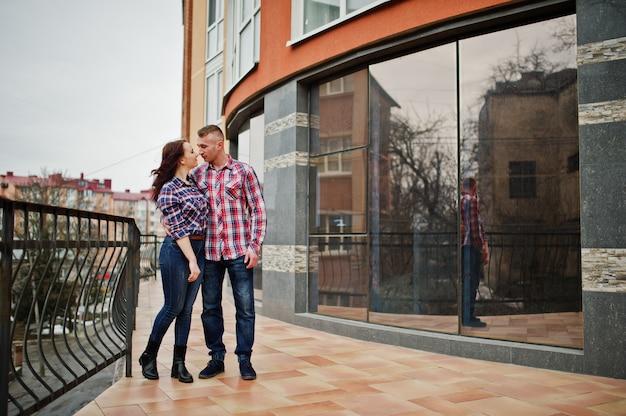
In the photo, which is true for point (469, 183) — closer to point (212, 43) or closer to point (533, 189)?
point (533, 189)

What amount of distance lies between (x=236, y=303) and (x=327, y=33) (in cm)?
378

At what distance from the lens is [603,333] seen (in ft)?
14.5

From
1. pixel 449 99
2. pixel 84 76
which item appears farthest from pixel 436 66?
pixel 84 76

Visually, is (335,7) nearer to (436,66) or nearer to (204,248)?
(436,66)

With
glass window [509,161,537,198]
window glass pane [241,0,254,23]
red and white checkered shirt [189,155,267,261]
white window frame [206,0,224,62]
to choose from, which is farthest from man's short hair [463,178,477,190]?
white window frame [206,0,224,62]

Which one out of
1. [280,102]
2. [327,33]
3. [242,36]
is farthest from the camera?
[242,36]

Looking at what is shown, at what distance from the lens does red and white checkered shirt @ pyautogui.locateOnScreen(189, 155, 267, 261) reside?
4.29 m

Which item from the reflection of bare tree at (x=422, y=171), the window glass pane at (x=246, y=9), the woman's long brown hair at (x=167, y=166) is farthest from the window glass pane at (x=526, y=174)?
the window glass pane at (x=246, y=9)

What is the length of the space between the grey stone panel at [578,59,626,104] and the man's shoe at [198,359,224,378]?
141 inches

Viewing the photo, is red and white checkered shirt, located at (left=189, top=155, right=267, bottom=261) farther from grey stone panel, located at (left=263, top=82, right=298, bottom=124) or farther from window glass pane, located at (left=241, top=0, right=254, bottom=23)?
window glass pane, located at (left=241, top=0, right=254, bottom=23)

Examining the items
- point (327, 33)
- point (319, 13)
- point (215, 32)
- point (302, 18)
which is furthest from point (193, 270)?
point (215, 32)

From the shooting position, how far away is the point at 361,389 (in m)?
4.05

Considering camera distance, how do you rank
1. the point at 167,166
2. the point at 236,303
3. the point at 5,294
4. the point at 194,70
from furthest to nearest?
the point at 194,70, the point at 236,303, the point at 167,166, the point at 5,294

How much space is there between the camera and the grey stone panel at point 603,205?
14.5 feet
